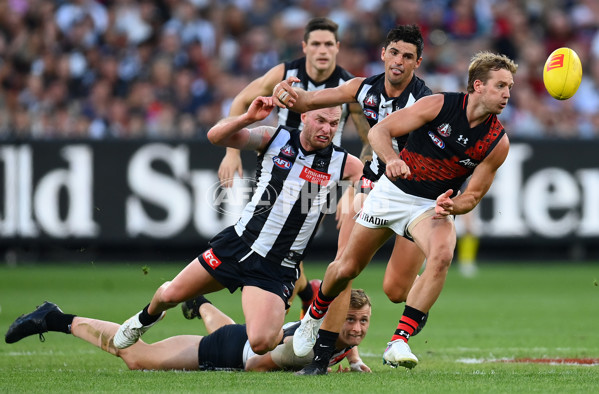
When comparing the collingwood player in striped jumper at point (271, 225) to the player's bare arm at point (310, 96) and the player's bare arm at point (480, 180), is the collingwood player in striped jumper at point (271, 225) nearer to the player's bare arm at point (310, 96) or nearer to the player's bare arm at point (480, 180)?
the player's bare arm at point (310, 96)

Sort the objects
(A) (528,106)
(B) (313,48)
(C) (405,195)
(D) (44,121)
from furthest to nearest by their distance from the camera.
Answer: (A) (528,106) → (D) (44,121) → (B) (313,48) → (C) (405,195)

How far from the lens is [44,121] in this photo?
16.6 metres

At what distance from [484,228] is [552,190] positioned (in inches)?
52.2

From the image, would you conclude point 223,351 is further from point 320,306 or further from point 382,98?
point 382,98

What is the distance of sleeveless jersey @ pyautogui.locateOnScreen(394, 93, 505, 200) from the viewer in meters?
7.01

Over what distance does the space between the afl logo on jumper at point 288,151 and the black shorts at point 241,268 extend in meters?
0.79

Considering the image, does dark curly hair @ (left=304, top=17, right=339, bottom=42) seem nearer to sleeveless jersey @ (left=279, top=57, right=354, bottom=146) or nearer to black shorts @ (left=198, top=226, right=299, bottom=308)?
sleeveless jersey @ (left=279, top=57, right=354, bottom=146)

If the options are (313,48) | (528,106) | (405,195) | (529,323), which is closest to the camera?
(405,195)

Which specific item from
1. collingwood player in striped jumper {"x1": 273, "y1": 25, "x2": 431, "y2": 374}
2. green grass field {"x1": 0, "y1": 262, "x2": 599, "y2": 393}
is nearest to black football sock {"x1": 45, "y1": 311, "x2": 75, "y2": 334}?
green grass field {"x1": 0, "y1": 262, "x2": 599, "y2": 393}

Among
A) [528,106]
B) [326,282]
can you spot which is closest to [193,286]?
[326,282]

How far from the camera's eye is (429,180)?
722 centimetres

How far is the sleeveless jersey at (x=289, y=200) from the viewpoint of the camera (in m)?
7.69

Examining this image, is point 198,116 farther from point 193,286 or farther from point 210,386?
point 210,386

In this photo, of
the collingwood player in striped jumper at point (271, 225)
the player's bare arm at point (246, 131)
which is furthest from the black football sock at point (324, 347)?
the player's bare arm at point (246, 131)
